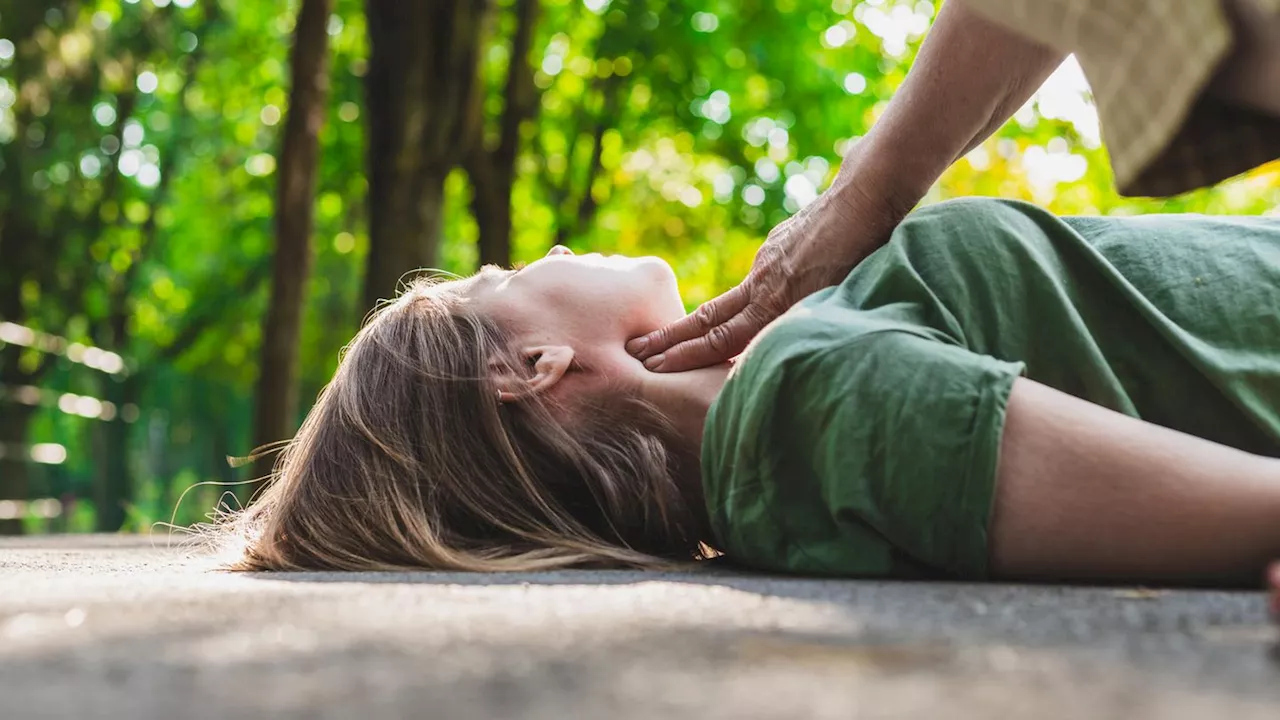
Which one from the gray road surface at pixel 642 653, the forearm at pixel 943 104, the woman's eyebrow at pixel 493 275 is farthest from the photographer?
the woman's eyebrow at pixel 493 275

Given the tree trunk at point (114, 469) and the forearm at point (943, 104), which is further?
the tree trunk at point (114, 469)

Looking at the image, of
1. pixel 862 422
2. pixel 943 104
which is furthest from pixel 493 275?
pixel 862 422

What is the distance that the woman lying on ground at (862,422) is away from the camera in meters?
1.94

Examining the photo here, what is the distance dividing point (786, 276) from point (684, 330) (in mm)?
268

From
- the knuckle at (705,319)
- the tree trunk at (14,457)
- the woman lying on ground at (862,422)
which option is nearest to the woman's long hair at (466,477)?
the woman lying on ground at (862,422)

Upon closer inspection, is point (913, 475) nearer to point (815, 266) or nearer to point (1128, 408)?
point (1128, 408)

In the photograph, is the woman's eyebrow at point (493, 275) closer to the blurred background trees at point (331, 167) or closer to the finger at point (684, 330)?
the finger at point (684, 330)

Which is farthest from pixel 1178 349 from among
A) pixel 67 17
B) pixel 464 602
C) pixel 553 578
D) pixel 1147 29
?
pixel 67 17

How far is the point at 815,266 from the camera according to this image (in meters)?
2.82

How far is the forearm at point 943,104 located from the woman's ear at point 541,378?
0.72 meters

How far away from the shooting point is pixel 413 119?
26.0 ft

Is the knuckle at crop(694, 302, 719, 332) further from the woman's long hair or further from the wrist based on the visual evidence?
the wrist

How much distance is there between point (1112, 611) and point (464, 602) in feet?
2.71

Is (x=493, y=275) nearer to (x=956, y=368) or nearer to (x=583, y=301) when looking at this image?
(x=583, y=301)
